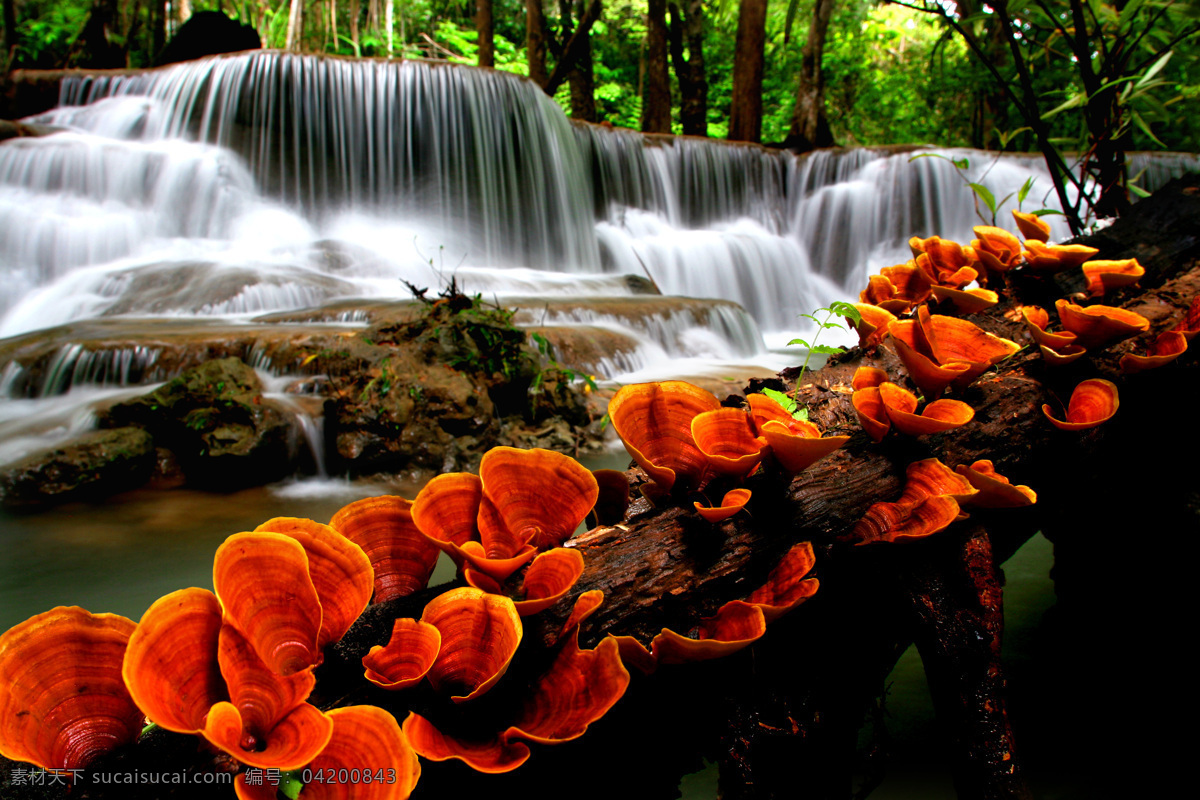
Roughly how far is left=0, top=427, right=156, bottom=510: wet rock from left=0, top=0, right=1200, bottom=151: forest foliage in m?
14.1

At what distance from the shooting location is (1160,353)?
1397 mm

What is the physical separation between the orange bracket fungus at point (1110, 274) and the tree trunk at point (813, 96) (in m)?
15.3

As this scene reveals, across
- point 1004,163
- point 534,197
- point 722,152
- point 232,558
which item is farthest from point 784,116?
point 232,558

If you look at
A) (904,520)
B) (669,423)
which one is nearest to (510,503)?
(669,423)

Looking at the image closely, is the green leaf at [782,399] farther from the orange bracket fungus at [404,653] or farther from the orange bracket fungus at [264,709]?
the orange bracket fungus at [264,709]

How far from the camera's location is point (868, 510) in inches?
44.7

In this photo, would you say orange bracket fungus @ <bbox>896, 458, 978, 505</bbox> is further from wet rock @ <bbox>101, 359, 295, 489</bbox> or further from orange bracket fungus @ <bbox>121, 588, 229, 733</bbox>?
wet rock @ <bbox>101, 359, 295, 489</bbox>

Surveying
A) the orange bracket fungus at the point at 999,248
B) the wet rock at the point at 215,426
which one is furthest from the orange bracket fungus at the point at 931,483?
the wet rock at the point at 215,426

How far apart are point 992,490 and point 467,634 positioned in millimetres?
905

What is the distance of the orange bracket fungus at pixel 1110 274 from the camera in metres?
1.62

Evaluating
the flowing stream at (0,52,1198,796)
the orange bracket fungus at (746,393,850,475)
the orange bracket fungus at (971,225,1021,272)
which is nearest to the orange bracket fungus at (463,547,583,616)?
the orange bracket fungus at (746,393,850,475)

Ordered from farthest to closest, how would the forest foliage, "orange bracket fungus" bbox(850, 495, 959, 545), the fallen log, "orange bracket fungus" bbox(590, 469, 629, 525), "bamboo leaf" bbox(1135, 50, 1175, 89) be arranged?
the forest foliage < "bamboo leaf" bbox(1135, 50, 1175, 89) < "orange bracket fungus" bbox(590, 469, 629, 525) < "orange bracket fungus" bbox(850, 495, 959, 545) < the fallen log

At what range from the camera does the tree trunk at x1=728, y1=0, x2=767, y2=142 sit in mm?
14211

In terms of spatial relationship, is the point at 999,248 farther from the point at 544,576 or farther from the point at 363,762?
the point at 363,762
